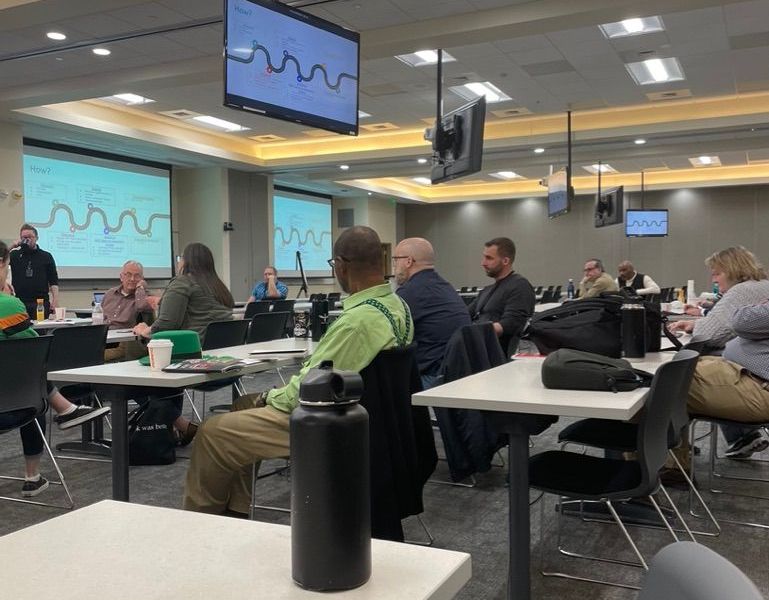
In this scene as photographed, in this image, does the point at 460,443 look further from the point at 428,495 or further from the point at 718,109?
the point at 718,109

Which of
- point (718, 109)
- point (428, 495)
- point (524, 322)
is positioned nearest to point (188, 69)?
point (524, 322)

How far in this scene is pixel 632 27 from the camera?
711 cm

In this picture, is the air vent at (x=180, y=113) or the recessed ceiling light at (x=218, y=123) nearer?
the air vent at (x=180, y=113)

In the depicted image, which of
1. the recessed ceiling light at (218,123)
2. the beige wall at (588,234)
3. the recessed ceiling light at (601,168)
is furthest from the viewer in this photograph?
the beige wall at (588,234)

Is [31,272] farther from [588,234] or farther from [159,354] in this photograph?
[588,234]

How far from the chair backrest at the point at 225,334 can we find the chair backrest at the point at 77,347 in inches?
23.8

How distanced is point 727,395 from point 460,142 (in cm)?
370

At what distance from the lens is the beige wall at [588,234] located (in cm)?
1686

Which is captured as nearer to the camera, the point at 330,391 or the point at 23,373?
the point at 330,391

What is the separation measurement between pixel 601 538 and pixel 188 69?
6.23m

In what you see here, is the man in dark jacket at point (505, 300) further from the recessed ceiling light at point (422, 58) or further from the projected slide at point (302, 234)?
the projected slide at point (302, 234)

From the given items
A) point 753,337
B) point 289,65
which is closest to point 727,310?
point 753,337

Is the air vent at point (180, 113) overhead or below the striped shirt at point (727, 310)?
overhead

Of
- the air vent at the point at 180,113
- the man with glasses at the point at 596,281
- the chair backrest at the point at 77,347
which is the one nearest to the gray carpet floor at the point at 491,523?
the chair backrest at the point at 77,347
